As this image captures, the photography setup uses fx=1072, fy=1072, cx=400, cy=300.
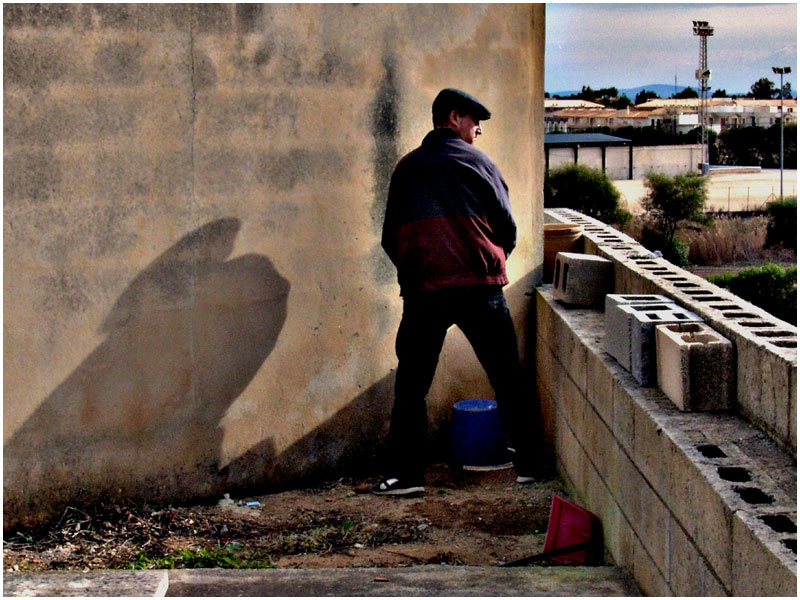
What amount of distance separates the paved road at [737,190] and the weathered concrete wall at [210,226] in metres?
60.9

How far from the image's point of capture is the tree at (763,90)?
124 meters

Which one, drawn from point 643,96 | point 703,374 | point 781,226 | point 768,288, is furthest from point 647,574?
point 643,96

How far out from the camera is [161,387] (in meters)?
5.15

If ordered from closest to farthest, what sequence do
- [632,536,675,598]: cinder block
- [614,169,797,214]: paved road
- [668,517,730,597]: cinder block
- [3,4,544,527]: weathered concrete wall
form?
[668,517,730,597]: cinder block → [632,536,675,598]: cinder block → [3,4,544,527]: weathered concrete wall → [614,169,797,214]: paved road

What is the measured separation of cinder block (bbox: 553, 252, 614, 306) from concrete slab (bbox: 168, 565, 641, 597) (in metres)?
1.71

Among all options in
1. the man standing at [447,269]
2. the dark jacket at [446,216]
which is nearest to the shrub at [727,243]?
the man standing at [447,269]

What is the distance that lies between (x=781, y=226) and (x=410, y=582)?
54.0m

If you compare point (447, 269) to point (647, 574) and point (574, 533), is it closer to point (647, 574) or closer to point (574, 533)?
point (574, 533)

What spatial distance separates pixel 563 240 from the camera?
639 centimetres

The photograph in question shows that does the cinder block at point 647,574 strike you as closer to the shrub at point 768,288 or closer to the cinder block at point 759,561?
the cinder block at point 759,561

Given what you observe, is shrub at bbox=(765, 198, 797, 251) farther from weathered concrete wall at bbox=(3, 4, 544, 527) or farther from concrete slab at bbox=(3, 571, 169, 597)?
concrete slab at bbox=(3, 571, 169, 597)

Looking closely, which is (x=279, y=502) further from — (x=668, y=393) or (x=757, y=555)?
(x=757, y=555)

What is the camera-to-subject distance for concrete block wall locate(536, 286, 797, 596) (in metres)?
2.63

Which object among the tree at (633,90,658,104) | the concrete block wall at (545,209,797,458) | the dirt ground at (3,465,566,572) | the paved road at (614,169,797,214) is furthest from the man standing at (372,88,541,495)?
the tree at (633,90,658,104)
